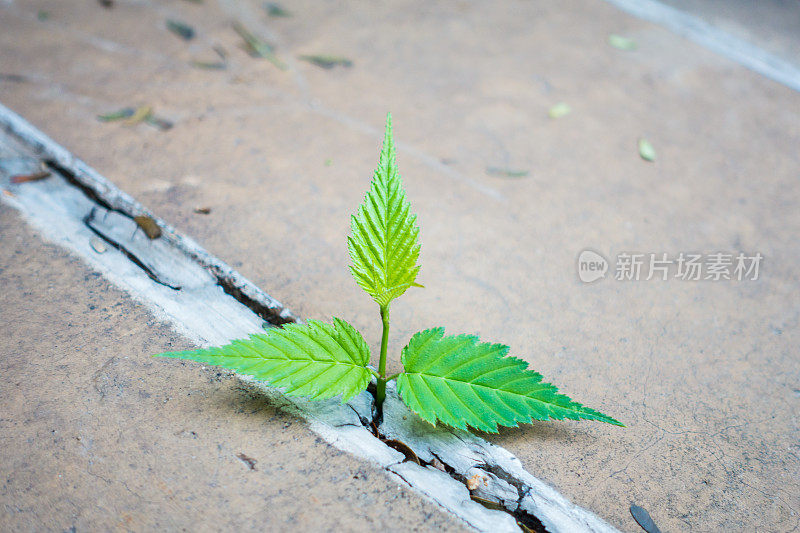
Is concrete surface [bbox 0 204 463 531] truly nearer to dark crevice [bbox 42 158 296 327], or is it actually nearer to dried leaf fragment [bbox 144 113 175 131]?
dark crevice [bbox 42 158 296 327]

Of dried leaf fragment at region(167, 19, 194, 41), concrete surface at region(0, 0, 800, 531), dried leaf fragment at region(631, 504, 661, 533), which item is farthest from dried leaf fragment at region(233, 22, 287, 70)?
dried leaf fragment at region(631, 504, 661, 533)

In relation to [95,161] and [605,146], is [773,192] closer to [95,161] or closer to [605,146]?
[605,146]

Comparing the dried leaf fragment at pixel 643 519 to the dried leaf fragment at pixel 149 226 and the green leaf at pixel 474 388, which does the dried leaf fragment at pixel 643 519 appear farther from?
the dried leaf fragment at pixel 149 226

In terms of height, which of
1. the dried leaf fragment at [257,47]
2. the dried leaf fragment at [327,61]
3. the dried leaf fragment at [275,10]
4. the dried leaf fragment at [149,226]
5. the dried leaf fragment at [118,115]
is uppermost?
the dried leaf fragment at [275,10]

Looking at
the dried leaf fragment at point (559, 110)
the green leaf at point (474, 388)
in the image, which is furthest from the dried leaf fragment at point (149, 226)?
the dried leaf fragment at point (559, 110)
